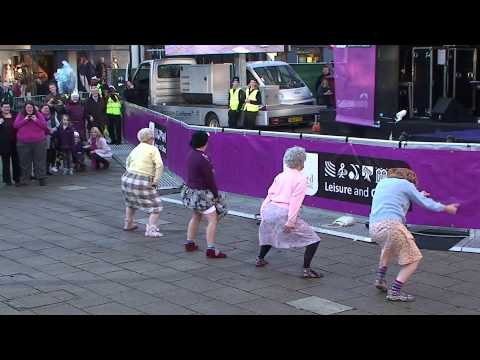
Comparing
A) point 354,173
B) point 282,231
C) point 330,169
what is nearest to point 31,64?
point 330,169

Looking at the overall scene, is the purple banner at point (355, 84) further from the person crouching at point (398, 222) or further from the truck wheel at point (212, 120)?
the person crouching at point (398, 222)

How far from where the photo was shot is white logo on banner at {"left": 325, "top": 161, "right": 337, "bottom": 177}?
10.4m

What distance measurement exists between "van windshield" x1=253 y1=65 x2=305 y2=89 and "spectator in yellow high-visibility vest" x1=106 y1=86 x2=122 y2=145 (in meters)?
4.80

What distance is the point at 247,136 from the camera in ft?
38.7

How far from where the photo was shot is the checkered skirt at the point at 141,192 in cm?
988

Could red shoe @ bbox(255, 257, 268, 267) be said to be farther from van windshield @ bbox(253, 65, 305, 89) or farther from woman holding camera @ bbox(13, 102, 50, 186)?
van windshield @ bbox(253, 65, 305, 89)

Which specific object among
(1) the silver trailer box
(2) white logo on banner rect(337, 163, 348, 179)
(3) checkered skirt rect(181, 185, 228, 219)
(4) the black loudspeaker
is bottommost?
(3) checkered skirt rect(181, 185, 228, 219)

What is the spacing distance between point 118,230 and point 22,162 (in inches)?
198

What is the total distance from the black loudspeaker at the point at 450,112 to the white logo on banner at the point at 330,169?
6.91 m

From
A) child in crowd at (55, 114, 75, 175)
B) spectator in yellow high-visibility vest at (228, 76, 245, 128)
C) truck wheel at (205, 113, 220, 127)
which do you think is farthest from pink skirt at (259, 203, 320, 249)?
truck wheel at (205, 113, 220, 127)

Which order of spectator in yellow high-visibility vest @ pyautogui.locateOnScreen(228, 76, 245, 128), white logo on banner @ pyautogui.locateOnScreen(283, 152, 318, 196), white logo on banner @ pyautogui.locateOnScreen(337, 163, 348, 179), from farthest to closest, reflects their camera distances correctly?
1. spectator in yellow high-visibility vest @ pyautogui.locateOnScreen(228, 76, 245, 128)
2. white logo on banner @ pyautogui.locateOnScreen(283, 152, 318, 196)
3. white logo on banner @ pyautogui.locateOnScreen(337, 163, 348, 179)

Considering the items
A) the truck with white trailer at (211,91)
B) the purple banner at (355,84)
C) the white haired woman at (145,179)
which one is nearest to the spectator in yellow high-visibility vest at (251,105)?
the truck with white trailer at (211,91)

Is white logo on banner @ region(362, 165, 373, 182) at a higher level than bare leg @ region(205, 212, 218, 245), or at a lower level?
higher
